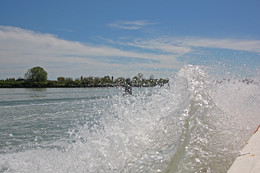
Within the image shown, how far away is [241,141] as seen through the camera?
2957mm

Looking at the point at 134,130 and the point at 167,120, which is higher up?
the point at 167,120

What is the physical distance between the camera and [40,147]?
5.08 m

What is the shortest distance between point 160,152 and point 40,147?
3.31 meters

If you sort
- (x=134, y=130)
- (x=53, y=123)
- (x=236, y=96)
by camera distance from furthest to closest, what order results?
Answer: 1. (x=53, y=123)
2. (x=236, y=96)
3. (x=134, y=130)

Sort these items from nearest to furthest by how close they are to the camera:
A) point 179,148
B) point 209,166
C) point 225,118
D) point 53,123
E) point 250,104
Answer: point 209,166, point 179,148, point 225,118, point 250,104, point 53,123

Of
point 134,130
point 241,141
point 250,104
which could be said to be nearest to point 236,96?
point 250,104

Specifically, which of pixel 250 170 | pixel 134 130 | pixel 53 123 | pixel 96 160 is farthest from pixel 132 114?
pixel 53 123

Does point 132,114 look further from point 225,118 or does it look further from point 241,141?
point 241,141

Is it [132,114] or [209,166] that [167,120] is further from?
[132,114]

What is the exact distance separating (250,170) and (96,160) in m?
2.34

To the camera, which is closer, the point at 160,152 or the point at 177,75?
the point at 160,152

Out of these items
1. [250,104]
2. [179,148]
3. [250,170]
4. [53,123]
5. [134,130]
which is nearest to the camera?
[250,170]

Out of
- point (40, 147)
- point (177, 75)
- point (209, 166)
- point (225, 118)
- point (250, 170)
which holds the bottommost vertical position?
point (40, 147)

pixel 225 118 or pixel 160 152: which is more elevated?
pixel 225 118
